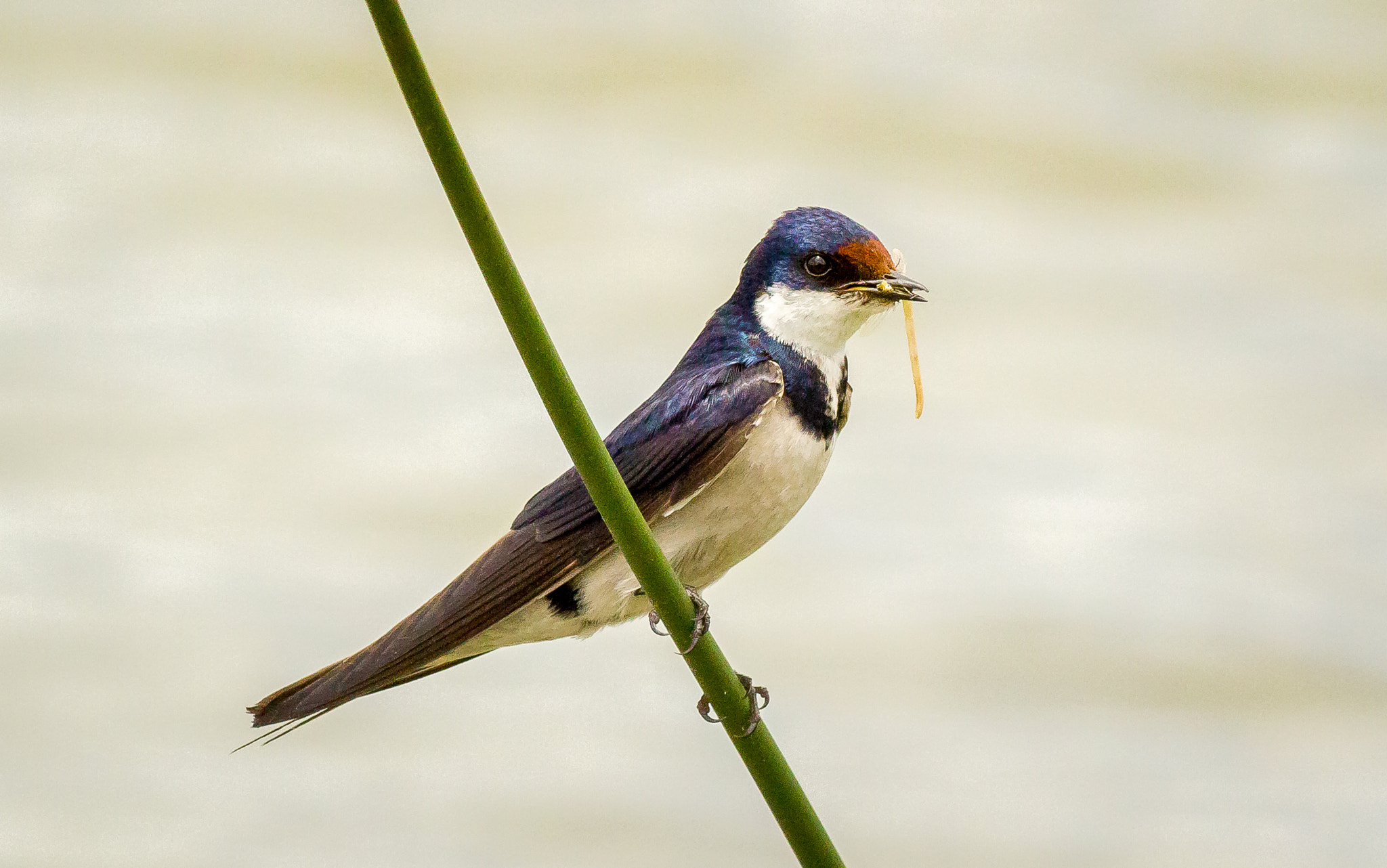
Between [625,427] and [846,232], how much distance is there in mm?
179

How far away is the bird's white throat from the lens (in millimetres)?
869

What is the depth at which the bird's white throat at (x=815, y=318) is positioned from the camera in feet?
2.85

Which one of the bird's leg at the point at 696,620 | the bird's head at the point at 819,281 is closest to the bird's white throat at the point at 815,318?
the bird's head at the point at 819,281

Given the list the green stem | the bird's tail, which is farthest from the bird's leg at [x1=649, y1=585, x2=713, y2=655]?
the bird's tail

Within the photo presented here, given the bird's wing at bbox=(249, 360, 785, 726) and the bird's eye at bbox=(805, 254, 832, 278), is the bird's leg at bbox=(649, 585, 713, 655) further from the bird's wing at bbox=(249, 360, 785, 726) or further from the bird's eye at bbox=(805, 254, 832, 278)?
the bird's eye at bbox=(805, 254, 832, 278)

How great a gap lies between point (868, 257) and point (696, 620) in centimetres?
32

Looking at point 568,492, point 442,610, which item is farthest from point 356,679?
point 568,492

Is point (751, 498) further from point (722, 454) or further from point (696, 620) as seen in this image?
point (696, 620)

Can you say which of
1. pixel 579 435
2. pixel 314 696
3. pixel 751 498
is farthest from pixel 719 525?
pixel 579 435

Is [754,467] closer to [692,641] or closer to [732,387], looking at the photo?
[732,387]

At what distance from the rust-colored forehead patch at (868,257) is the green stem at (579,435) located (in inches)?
13.4

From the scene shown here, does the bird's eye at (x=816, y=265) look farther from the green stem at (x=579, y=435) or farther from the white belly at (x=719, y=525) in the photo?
the green stem at (x=579, y=435)

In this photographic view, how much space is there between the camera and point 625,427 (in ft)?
2.91

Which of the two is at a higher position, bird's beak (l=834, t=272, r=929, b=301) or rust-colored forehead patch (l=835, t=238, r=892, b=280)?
rust-colored forehead patch (l=835, t=238, r=892, b=280)
